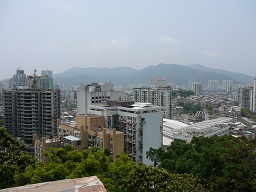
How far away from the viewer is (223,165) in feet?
26.8

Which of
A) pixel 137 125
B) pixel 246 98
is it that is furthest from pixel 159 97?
pixel 137 125

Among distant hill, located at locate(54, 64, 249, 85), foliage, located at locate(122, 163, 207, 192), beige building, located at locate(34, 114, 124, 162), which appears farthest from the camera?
distant hill, located at locate(54, 64, 249, 85)

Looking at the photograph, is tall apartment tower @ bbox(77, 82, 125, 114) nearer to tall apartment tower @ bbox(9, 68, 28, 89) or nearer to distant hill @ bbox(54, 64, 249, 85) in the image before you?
tall apartment tower @ bbox(9, 68, 28, 89)

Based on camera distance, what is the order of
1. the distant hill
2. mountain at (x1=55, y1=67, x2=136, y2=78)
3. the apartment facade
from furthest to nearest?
1. mountain at (x1=55, y1=67, x2=136, y2=78)
2. the distant hill
3. the apartment facade

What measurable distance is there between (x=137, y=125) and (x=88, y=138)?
94.5 inches

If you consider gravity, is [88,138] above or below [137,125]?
below

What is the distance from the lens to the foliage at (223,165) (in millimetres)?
7098

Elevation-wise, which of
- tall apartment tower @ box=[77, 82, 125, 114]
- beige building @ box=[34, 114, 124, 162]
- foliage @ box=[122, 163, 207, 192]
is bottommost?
beige building @ box=[34, 114, 124, 162]

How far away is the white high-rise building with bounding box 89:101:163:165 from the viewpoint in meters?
14.1

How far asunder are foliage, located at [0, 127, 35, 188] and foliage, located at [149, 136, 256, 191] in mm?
4351

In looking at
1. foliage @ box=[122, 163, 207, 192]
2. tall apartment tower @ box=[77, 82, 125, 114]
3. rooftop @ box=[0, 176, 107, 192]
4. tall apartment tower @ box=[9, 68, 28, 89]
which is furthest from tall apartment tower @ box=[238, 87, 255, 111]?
rooftop @ box=[0, 176, 107, 192]

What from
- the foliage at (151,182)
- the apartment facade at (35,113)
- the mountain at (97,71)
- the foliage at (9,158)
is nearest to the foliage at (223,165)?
the foliage at (151,182)

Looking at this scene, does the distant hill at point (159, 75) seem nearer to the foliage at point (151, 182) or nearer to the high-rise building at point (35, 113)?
the high-rise building at point (35, 113)

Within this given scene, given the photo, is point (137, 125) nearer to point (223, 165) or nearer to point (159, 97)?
point (223, 165)
